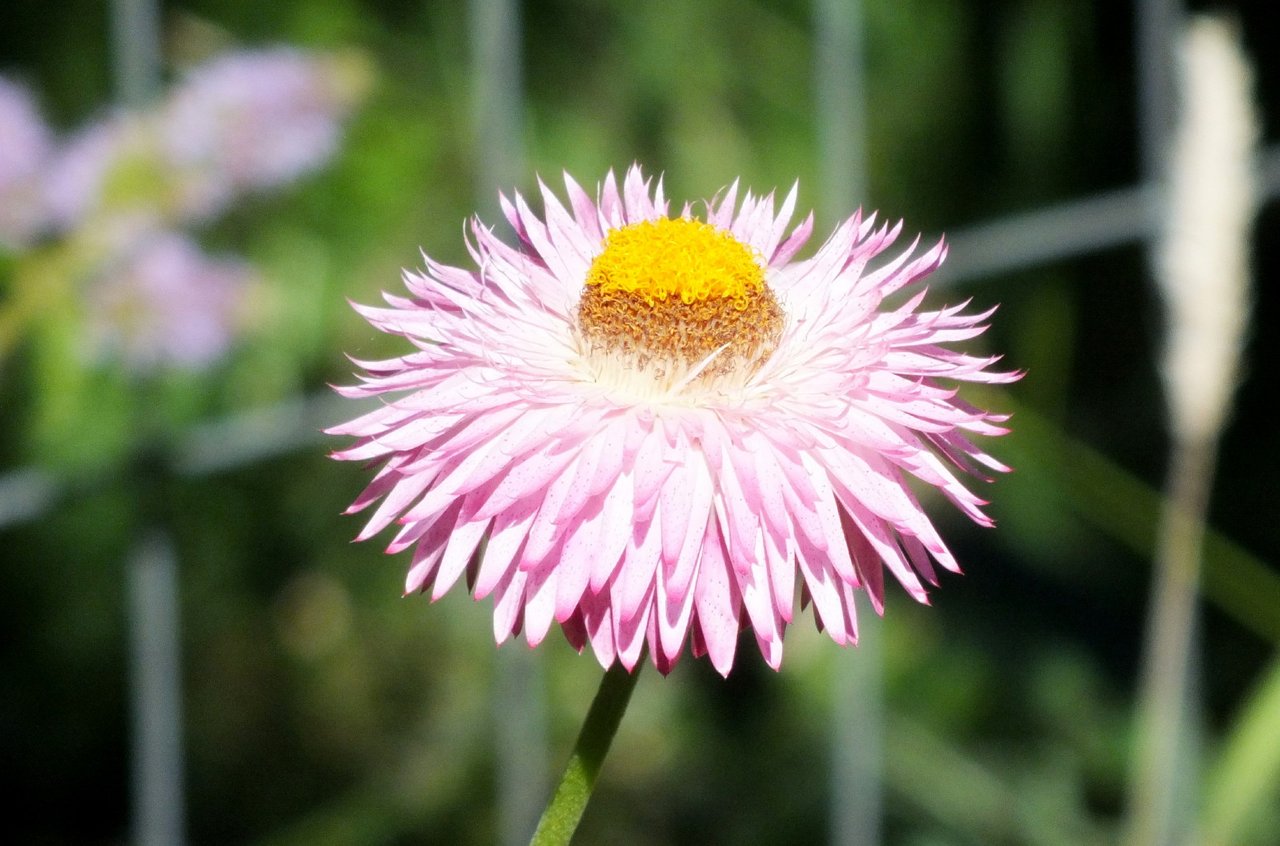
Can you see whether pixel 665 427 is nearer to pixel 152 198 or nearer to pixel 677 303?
pixel 677 303

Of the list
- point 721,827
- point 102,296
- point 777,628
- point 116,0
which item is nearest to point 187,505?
point 102,296

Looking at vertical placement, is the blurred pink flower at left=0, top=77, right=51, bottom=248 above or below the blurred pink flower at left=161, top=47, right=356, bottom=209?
below

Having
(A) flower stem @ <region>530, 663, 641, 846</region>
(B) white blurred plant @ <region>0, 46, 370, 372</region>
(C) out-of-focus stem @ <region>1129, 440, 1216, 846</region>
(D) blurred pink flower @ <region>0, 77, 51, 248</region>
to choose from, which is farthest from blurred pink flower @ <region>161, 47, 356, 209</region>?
(A) flower stem @ <region>530, 663, 641, 846</region>

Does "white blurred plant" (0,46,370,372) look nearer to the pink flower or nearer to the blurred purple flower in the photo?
the blurred purple flower

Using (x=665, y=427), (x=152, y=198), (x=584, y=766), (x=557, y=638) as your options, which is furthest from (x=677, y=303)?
(x=557, y=638)

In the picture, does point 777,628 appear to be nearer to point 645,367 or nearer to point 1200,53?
point 645,367

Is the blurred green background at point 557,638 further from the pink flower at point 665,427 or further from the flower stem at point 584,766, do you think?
the flower stem at point 584,766
